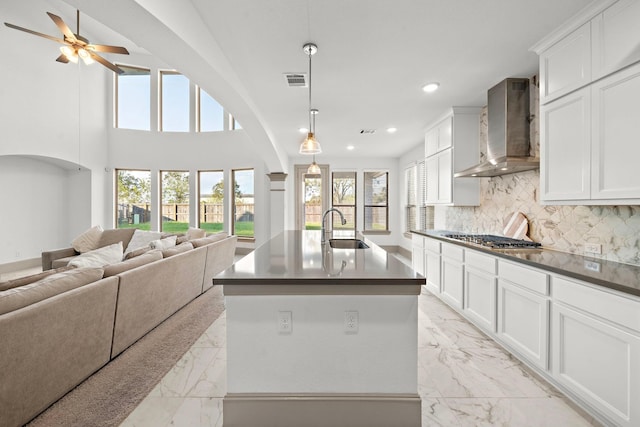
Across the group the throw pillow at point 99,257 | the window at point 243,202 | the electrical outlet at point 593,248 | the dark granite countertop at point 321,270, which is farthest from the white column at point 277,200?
the electrical outlet at point 593,248

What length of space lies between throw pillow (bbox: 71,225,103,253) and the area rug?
2.80 meters

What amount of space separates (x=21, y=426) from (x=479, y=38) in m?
4.12

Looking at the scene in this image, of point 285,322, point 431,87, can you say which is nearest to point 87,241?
point 285,322

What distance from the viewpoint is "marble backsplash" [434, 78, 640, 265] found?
209 cm

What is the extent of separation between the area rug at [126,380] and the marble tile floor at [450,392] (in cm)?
9

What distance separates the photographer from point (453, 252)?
336 centimetres

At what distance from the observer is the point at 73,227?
723cm

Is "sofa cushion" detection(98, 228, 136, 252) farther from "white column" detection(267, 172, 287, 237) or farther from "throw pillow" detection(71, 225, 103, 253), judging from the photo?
"white column" detection(267, 172, 287, 237)

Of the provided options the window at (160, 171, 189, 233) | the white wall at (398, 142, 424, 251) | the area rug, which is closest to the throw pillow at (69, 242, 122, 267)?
the area rug

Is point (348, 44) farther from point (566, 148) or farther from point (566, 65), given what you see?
point (566, 148)

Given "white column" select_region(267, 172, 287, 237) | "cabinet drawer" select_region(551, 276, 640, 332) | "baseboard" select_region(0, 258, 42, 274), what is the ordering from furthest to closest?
1. "white column" select_region(267, 172, 287, 237)
2. "baseboard" select_region(0, 258, 42, 274)
3. "cabinet drawer" select_region(551, 276, 640, 332)

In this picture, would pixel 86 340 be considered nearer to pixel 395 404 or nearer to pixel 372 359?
pixel 372 359

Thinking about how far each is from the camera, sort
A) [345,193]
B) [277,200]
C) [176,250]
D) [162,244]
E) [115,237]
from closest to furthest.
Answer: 1. [176,250]
2. [162,244]
3. [115,237]
4. [277,200]
5. [345,193]

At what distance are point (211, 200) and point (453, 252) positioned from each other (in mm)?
6943
